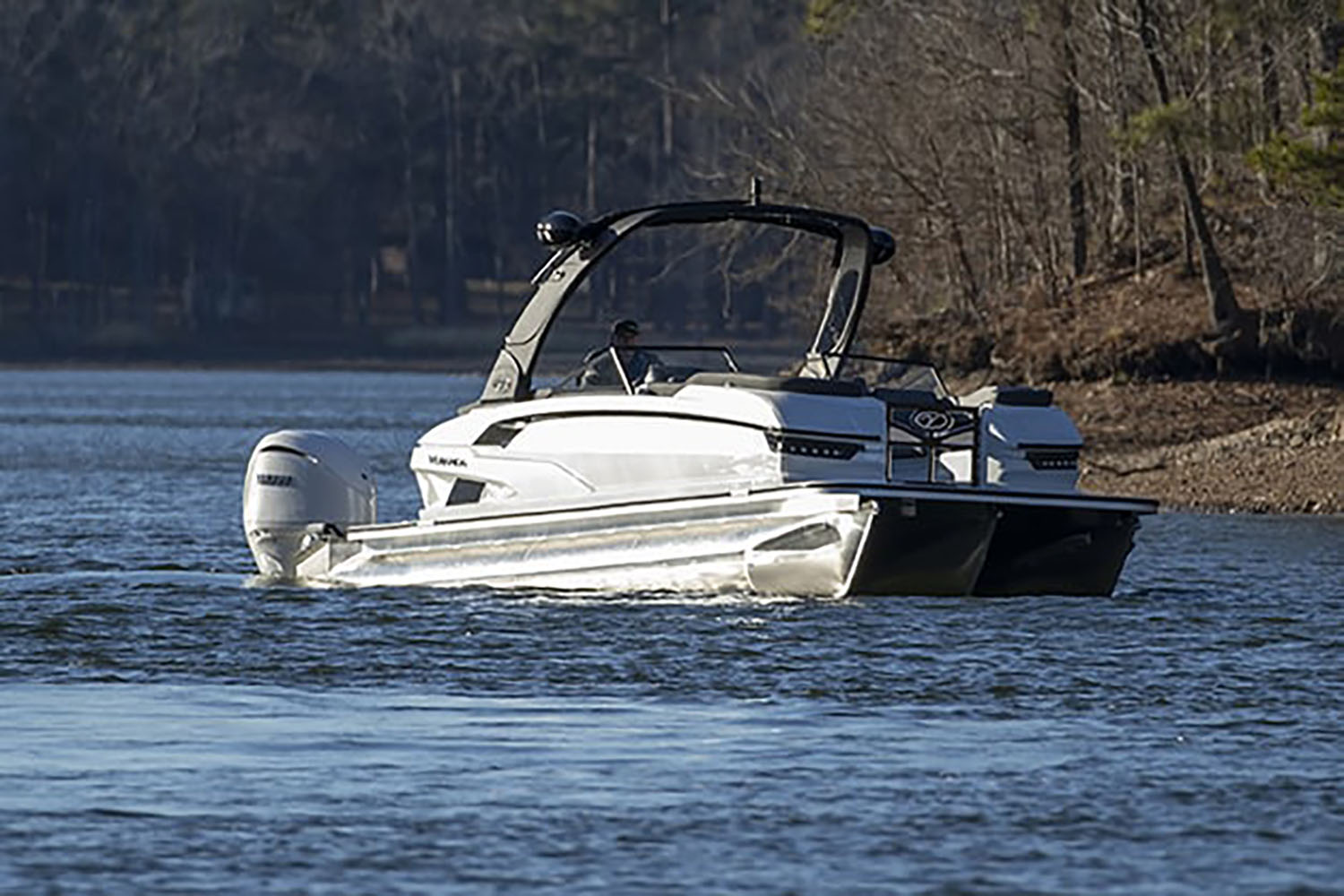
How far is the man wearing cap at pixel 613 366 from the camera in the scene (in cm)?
2094

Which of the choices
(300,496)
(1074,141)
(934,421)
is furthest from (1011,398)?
(1074,141)

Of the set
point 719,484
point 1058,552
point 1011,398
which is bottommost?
point 1058,552

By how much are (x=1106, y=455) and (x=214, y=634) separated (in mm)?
18529

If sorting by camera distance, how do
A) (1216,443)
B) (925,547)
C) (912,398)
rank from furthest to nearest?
1. (1216,443)
2. (912,398)
3. (925,547)

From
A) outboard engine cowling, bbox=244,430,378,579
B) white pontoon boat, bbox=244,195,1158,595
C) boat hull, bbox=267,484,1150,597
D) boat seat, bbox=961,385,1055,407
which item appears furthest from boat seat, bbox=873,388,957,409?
outboard engine cowling, bbox=244,430,378,579

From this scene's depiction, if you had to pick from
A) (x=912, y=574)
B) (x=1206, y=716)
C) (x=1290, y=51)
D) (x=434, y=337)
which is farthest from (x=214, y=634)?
(x=434, y=337)

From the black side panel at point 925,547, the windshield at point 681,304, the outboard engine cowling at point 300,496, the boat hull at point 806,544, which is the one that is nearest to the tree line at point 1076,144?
the outboard engine cowling at point 300,496

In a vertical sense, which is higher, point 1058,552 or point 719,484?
point 719,484

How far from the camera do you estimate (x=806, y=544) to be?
19.5 meters

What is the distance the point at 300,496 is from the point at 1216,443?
15719 millimetres

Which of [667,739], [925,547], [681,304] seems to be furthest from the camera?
[681,304]

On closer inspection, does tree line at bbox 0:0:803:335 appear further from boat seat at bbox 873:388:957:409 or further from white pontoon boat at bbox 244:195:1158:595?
boat seat at bbox 873:388:957:409

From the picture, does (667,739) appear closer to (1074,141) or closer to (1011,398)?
(1011,398)

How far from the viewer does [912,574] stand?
19.7 m
